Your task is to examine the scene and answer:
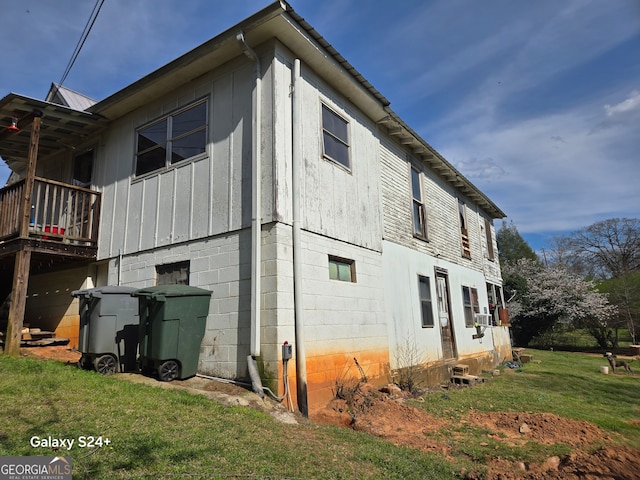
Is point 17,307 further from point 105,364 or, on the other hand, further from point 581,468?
point 581,468

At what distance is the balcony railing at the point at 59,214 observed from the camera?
8.32m

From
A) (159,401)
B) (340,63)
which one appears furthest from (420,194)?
(159,401)

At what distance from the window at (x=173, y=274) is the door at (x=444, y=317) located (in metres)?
6.94

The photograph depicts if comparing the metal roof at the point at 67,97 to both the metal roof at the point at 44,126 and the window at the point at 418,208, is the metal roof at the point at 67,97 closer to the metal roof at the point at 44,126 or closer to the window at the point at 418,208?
the metal roof at the point at 44,126

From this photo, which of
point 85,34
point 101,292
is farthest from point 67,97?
point 101,292

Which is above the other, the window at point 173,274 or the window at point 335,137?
the window at point 335,137

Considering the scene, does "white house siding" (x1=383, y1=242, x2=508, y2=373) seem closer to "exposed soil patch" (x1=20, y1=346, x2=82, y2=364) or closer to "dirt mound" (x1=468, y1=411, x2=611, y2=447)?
"dirt mound" (x1=468, y1=411, x2=611, y2=447)

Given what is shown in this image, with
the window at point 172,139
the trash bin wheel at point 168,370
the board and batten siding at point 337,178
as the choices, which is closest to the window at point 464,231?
the board and batten siding at point 337,178

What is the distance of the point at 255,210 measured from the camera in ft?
20.7

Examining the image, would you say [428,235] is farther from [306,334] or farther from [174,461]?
[174,461]

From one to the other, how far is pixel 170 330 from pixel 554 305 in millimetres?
22850

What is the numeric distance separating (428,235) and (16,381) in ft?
31.6

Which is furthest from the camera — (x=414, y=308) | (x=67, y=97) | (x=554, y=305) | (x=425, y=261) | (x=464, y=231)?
(x=554, y=305)

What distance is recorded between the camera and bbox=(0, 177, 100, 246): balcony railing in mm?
8320
